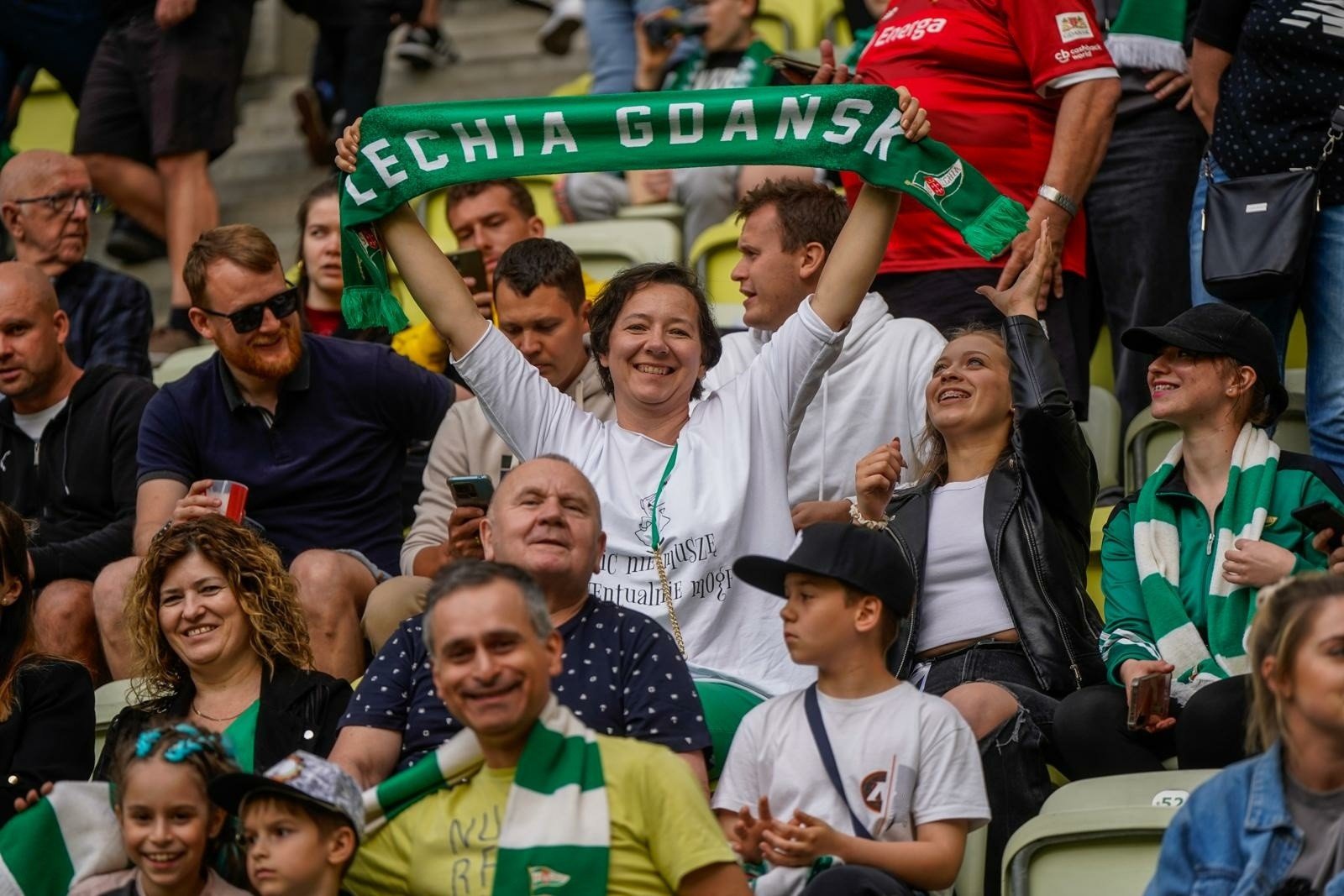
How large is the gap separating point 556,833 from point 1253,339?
1.95m

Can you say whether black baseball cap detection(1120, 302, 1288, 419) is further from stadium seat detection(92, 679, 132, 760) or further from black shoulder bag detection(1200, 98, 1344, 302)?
stadium seat detection(92, 679, 132, 760)

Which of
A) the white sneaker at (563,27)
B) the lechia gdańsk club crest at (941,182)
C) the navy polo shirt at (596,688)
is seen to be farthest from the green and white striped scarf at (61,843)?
the white sneaker at (563,27)

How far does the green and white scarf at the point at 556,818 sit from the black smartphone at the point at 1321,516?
1.52 m

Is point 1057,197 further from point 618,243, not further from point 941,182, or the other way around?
point 618,243

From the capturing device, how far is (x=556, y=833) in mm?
3531

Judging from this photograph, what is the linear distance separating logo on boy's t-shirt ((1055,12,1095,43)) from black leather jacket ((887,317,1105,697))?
104 centimetres

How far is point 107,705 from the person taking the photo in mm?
5082

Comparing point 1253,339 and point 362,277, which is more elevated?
point 362,277

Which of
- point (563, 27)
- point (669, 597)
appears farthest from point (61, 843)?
point (563, 27)

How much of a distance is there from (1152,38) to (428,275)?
237cm

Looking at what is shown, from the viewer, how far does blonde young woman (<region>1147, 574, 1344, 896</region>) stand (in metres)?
3.35

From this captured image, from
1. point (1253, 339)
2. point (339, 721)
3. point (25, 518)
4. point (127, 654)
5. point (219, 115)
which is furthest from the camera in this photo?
point (219, 115)

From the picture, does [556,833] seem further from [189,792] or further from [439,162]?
[439,162]

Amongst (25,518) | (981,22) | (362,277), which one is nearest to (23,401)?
(25,518)
